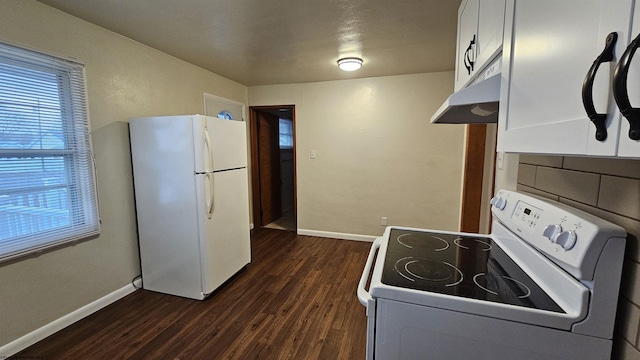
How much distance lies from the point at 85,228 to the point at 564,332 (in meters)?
2.80

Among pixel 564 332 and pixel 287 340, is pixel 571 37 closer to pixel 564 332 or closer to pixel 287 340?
pixel 564 332

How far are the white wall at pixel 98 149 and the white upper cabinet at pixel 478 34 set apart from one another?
260cm

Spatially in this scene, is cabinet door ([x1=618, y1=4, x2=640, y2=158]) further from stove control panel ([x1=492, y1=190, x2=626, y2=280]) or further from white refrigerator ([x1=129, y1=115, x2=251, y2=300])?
white refrigerator ([x1=129, y1=115, x2=251, y2=300])

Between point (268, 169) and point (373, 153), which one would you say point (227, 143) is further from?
point (268, 169)

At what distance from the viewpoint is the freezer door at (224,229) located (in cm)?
227

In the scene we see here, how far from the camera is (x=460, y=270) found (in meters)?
1.01

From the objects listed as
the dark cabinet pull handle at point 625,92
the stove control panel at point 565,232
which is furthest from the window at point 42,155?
the stove control panel at point 565,232

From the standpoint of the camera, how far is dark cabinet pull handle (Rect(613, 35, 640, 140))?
36 cm

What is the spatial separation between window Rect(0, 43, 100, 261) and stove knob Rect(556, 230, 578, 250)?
277cm

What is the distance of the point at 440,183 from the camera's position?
3.38m

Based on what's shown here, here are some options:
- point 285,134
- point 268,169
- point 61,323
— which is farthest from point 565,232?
point 285,134

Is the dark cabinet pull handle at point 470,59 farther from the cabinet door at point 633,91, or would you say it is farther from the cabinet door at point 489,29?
the cabinet door at point 633,91

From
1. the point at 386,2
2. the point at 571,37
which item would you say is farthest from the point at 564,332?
Answer: the point at 386,2

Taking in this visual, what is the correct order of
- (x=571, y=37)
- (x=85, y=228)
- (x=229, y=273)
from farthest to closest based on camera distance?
1. (x=229, y=273)
2. (x=85, y=228)
3. (x=571, y=37)
